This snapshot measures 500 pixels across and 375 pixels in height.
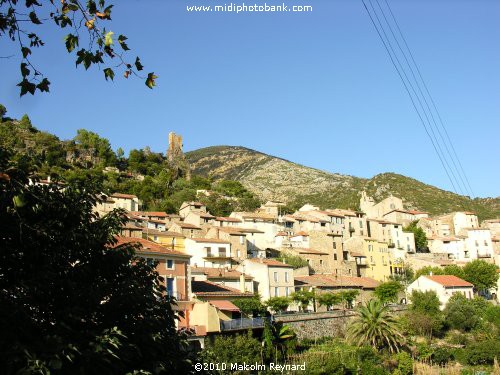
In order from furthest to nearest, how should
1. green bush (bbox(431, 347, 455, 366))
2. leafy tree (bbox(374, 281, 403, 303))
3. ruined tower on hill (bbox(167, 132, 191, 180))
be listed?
ruined tower on hill (bbox(167, 132, 191, 180)) < leafy tree (bbox(374, 281, 403, 303)) < green bush (bbox(431, 347, 455, 366))

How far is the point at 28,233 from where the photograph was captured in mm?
10383

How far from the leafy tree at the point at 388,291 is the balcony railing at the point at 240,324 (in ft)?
90.5

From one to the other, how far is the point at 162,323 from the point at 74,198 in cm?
340

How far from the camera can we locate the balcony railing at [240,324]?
3761cm

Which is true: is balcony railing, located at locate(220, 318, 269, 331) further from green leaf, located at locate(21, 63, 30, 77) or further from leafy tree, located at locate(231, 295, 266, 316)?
green leaf, located at locate(21, 63, 30, 77)

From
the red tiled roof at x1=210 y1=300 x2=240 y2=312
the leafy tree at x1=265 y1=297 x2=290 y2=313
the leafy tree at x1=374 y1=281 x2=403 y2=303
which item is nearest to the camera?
the red tiled roof at x1=210 y1=300 x2=240 y2=312

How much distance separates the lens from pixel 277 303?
164ft

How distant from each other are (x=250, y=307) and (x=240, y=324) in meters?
6.07

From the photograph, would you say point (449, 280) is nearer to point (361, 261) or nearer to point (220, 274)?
point (361, 261)

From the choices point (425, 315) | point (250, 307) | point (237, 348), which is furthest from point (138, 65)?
point (425, 315)

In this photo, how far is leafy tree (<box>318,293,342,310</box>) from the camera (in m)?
55.5

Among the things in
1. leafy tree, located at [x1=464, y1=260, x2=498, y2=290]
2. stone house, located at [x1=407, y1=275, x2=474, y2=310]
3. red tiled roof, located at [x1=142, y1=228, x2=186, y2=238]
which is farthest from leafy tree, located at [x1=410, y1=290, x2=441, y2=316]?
red tiled roof, located at [x1=142, y1=228, x2=186, y2=238]

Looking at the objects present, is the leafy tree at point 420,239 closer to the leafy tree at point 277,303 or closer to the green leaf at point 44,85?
the leafy tree at point 277,303

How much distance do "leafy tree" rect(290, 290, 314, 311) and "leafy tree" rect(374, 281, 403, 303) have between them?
13366 millimetres
